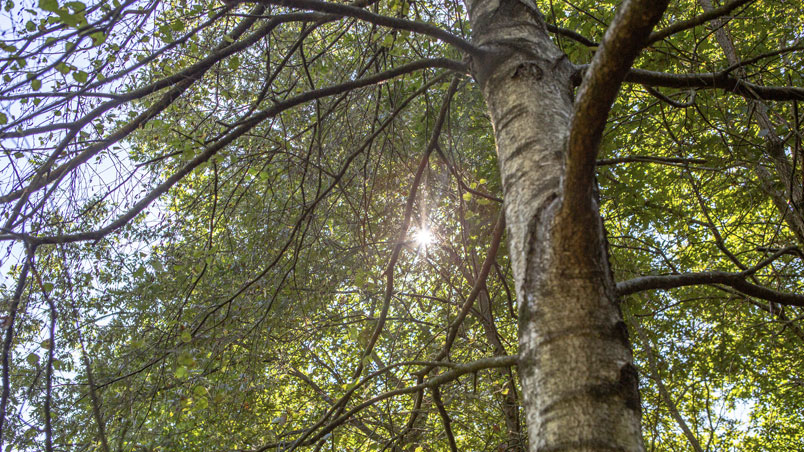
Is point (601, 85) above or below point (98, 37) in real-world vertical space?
below

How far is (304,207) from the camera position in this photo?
2596 mm

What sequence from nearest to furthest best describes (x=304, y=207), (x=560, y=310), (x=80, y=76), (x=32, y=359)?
1. (x=560, y=310)
2. (x=32, y=359)
3. (x=80, y=76)
4. (x=304, y=207)

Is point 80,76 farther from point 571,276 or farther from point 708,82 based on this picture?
point 708,82

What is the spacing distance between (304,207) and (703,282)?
5.97 feet

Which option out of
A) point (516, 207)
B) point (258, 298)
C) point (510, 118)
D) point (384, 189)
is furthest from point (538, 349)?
point (384, 189)

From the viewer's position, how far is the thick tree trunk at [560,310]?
36.6 inches

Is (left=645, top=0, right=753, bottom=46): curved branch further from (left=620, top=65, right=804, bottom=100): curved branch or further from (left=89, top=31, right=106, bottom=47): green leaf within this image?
(left=89, top=31, right=106, bottom=47): green leaf

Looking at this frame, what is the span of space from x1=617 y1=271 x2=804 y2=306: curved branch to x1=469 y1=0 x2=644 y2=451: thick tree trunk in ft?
0.87

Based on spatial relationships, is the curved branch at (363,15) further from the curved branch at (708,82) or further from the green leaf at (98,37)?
the green leaf at (98,37)

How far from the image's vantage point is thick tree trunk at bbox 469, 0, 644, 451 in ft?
3.05

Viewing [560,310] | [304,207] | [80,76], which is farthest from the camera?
[304,207]

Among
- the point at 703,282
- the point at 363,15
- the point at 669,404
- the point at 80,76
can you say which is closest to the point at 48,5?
the point at 80,76

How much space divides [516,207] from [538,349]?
0.36 m

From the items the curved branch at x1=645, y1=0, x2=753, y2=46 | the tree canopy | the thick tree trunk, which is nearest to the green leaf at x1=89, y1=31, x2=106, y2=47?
the tree canopy
